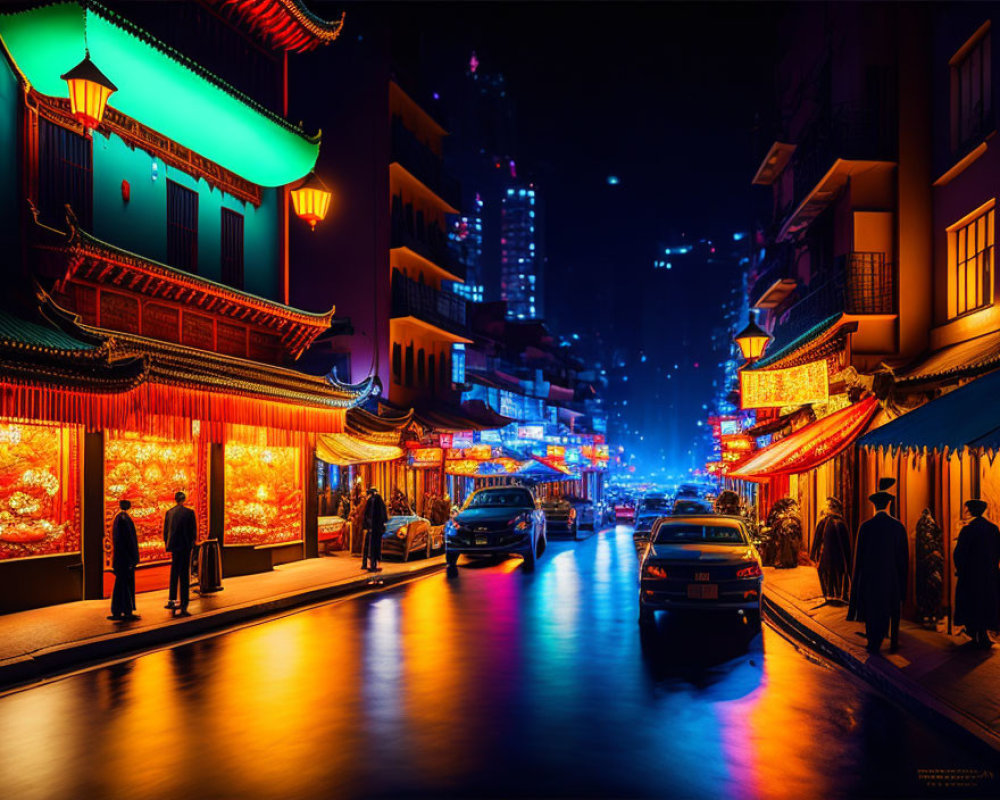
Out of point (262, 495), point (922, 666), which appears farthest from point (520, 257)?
point (922, 666)

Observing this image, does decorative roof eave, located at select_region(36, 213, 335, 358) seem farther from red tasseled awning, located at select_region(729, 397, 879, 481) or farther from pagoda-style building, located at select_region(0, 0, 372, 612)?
red tasseled awning, located at select_region(729, 397, 879, 481)

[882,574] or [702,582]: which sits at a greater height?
[882,574]

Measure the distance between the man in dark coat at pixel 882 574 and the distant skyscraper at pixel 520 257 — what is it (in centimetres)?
16654

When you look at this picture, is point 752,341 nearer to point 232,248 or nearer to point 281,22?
point 232,248

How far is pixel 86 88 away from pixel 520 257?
169406mm

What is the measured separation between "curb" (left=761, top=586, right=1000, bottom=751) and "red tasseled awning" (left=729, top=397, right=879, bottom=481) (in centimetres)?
262

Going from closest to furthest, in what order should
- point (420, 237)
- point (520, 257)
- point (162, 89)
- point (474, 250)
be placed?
point (162, 89) → point (420, 237) → point (474, 250) → point (520, 257)

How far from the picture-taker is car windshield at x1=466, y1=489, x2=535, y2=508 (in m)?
25.2

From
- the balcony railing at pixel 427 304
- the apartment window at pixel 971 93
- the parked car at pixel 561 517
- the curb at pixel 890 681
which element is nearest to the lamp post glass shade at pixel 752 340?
the apartment window at pixel 971 93

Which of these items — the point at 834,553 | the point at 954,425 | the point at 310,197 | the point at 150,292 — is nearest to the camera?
the point at 954,425

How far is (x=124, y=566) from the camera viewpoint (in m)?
14.1

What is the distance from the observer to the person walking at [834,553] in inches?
595

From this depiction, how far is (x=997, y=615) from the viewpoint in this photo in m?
11.5

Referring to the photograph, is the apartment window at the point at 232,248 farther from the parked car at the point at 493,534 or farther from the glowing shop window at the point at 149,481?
the parked car at the point at 493,534
